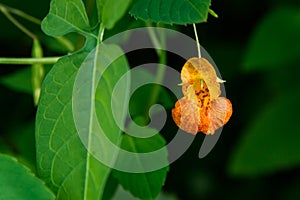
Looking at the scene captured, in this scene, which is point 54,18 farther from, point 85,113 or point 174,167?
point 174,167

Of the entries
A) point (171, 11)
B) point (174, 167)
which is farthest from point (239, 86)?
point (171, 11)

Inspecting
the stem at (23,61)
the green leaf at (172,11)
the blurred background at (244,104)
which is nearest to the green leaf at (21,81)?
the blurred background at (244,104)

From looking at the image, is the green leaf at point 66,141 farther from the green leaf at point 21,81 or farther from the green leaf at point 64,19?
the green leaf at point 21,81

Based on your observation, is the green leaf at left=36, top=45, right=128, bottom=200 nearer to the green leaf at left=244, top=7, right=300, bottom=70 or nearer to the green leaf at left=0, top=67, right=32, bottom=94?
the green leaf at left=0, top=67, right=32, bottom=94

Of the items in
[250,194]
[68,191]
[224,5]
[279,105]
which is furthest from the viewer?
[250,194]

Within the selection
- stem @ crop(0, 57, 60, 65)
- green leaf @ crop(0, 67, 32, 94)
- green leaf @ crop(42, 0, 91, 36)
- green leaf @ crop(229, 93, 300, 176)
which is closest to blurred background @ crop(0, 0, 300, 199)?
green leaf @ crop(229, 93, 300, 176)

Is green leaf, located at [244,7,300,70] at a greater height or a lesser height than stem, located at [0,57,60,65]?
lesser

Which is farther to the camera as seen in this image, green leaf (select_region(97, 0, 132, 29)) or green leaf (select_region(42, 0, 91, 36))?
green leaf (select_region(42, 0, 91, 36))

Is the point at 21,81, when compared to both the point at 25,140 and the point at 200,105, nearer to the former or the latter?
the point at 25,140
